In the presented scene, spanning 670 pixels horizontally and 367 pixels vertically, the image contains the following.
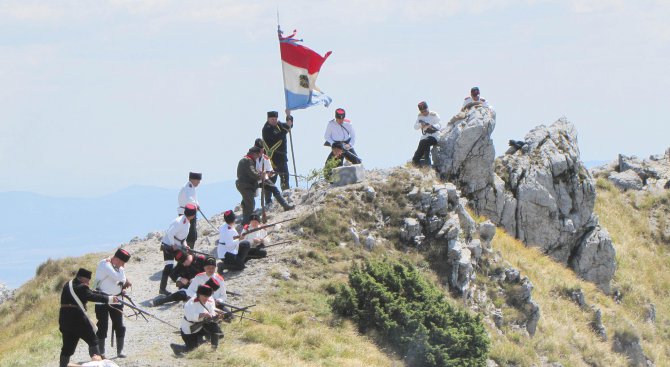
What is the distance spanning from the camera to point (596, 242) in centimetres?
4531

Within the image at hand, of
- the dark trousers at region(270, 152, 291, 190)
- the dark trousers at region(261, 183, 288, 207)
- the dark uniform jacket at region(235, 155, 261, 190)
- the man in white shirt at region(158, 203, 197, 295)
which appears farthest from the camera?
the dark trousers at region(270, 152, 291, 190)

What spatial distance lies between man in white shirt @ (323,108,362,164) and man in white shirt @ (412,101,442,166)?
2.90 m

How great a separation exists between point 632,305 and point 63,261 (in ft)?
80.2

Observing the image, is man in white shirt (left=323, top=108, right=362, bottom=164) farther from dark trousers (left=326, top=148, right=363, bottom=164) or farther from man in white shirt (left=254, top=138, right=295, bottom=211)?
man in white shirt (left=254, top=138, right=295, bottom=211)

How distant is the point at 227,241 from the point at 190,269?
2583 millimetres

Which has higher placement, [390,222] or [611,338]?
[390,222]

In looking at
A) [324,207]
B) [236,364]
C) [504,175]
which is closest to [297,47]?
[324,207]

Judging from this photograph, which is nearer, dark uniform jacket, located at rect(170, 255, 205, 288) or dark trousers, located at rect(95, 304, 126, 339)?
dark trousers, located at rect(95, 304, 126, 339)

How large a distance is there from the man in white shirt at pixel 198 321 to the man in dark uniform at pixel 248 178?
32.8 feet

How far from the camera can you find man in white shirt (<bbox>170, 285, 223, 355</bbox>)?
23719 millimetres

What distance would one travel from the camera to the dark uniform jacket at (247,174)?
33.8 meters

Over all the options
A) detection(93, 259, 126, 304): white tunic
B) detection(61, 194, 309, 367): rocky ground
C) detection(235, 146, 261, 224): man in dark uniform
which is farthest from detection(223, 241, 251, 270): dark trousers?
detection(93, 259, 126, 304): white tunic

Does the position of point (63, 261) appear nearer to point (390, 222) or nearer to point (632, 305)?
point (390, 222)

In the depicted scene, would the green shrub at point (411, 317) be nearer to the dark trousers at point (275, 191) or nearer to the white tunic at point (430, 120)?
the dark trousers at point (275, 191)
